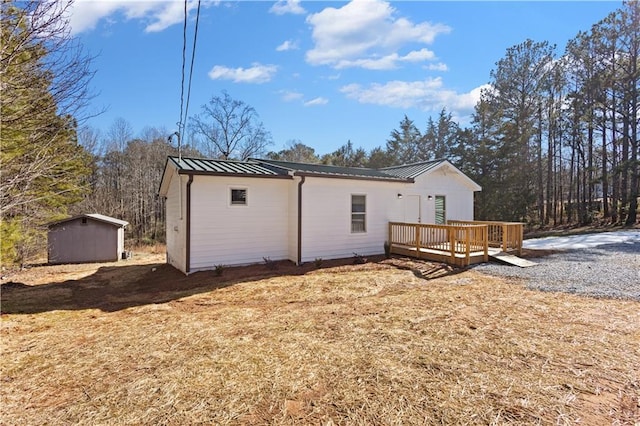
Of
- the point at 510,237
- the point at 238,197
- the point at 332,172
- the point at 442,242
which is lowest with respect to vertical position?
the point at 442,242

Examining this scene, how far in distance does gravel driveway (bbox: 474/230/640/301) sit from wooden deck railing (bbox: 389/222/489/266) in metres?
0.55

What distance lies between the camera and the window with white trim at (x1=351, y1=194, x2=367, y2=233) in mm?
10680

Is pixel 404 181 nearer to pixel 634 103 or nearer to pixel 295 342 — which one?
pixel 295 342

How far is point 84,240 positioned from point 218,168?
10.6m

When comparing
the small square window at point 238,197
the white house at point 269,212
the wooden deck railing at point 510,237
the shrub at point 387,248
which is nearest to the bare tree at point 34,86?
the white house at point 269,212

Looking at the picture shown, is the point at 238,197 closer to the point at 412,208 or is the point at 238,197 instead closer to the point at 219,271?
the point at 219,271

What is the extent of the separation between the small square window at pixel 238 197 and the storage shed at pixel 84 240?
9888mm

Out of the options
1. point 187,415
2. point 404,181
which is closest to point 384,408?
point 187,415

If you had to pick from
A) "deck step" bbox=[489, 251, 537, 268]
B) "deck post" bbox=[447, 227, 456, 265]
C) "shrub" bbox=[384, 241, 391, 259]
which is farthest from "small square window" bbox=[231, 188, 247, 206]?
"deck step" bbox=[489, 251, 537, 268]

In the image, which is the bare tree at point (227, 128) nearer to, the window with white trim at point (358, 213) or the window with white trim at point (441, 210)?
the window with white trim at point (441, 210)

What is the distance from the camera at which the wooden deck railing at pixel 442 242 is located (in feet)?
29.8

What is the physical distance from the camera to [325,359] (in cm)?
356

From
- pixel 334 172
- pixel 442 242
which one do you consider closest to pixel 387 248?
pixel 442 242

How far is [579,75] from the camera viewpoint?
2144 centimetres
